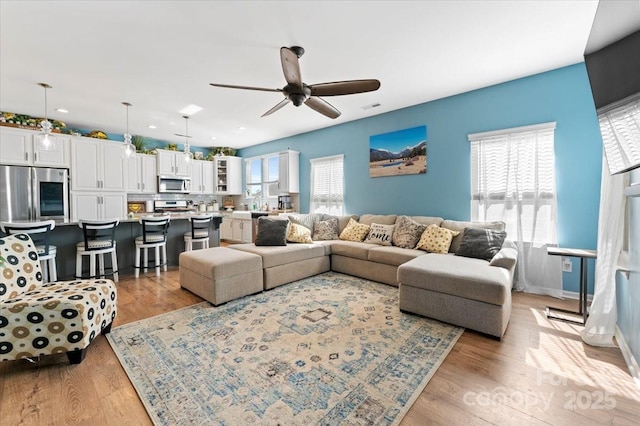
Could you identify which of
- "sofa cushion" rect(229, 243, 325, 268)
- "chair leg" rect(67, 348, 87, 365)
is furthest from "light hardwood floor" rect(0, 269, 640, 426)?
"sofa cushion" rect(229, 243, 325, 268)

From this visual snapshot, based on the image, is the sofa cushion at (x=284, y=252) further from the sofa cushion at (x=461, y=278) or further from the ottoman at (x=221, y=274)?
the sofa cushion at (x=461, y=278)

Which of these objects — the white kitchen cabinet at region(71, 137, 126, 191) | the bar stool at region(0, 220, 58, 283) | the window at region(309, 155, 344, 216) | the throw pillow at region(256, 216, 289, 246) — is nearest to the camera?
the bar stool at region(0, 220, 58, 283)

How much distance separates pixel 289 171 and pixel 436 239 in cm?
371

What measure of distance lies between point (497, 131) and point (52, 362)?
17.2 feet

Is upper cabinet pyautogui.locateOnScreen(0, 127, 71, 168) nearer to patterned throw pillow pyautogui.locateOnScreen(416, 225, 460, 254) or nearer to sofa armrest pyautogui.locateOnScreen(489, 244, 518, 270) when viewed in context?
patterned throw pillow pyautogui.locateOnScreen(416, 225, 460, 254)

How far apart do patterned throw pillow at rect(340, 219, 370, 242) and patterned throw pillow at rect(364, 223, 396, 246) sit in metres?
0.12

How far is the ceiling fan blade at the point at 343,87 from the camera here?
2471mm

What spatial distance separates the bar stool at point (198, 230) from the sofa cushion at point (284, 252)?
2.99ft

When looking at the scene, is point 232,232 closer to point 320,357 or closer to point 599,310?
point 320,357

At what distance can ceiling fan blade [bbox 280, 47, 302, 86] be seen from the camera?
199 cm

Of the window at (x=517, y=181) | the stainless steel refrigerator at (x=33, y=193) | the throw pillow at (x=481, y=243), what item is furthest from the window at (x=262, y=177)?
the throw pillow at (x=481, y=243)

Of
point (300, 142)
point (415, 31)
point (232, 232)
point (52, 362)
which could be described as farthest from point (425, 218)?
point (232, 232)

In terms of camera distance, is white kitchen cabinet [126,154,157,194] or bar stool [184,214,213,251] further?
white kitchen cabinet [126,154,157,194]

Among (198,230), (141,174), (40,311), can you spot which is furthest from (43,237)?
(141,174)
